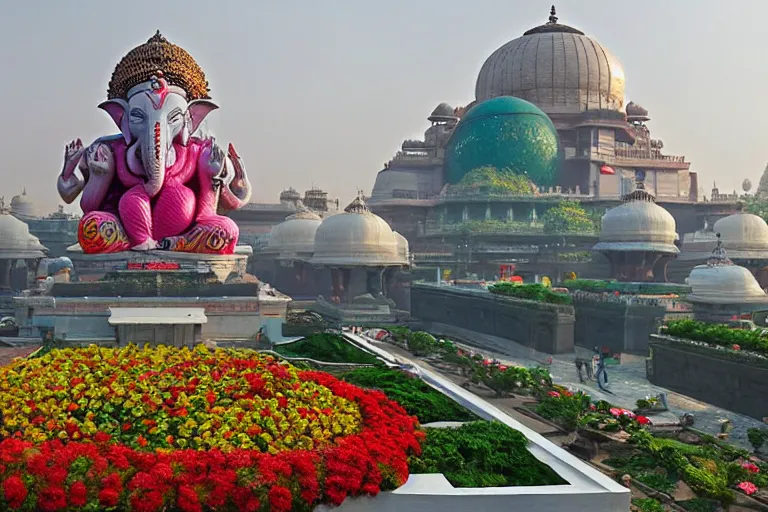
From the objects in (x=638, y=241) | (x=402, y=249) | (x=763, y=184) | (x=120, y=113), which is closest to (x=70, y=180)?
(x=120, y=113)

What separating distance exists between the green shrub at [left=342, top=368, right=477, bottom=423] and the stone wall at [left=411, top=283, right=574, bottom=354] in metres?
14.6

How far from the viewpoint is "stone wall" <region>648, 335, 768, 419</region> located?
16.6 m

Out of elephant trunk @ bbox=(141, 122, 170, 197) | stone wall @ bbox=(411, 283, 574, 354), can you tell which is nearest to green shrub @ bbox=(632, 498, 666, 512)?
elephant trunk @ bbox=(141, 122, 170, 197)

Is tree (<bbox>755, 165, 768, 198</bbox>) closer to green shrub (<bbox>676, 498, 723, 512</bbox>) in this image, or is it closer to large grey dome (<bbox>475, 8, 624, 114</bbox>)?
large grey dome (<bbox>475, 8, 624, 114</bbox>)

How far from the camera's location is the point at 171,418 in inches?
285

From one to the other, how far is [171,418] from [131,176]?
12906 mm

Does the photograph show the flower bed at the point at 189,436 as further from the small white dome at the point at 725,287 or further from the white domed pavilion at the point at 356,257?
the white domed pavilion at the point at 356,257

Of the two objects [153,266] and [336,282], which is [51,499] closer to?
[153,266]

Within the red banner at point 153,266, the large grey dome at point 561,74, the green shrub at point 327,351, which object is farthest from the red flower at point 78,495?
the large grey dome at point 561,74

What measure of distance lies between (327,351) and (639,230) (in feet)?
84.3

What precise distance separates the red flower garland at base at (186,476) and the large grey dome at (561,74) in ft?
149

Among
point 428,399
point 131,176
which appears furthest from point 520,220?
point 428,399

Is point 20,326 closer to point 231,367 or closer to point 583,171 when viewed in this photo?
point 231,367

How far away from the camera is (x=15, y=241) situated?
123 feet
